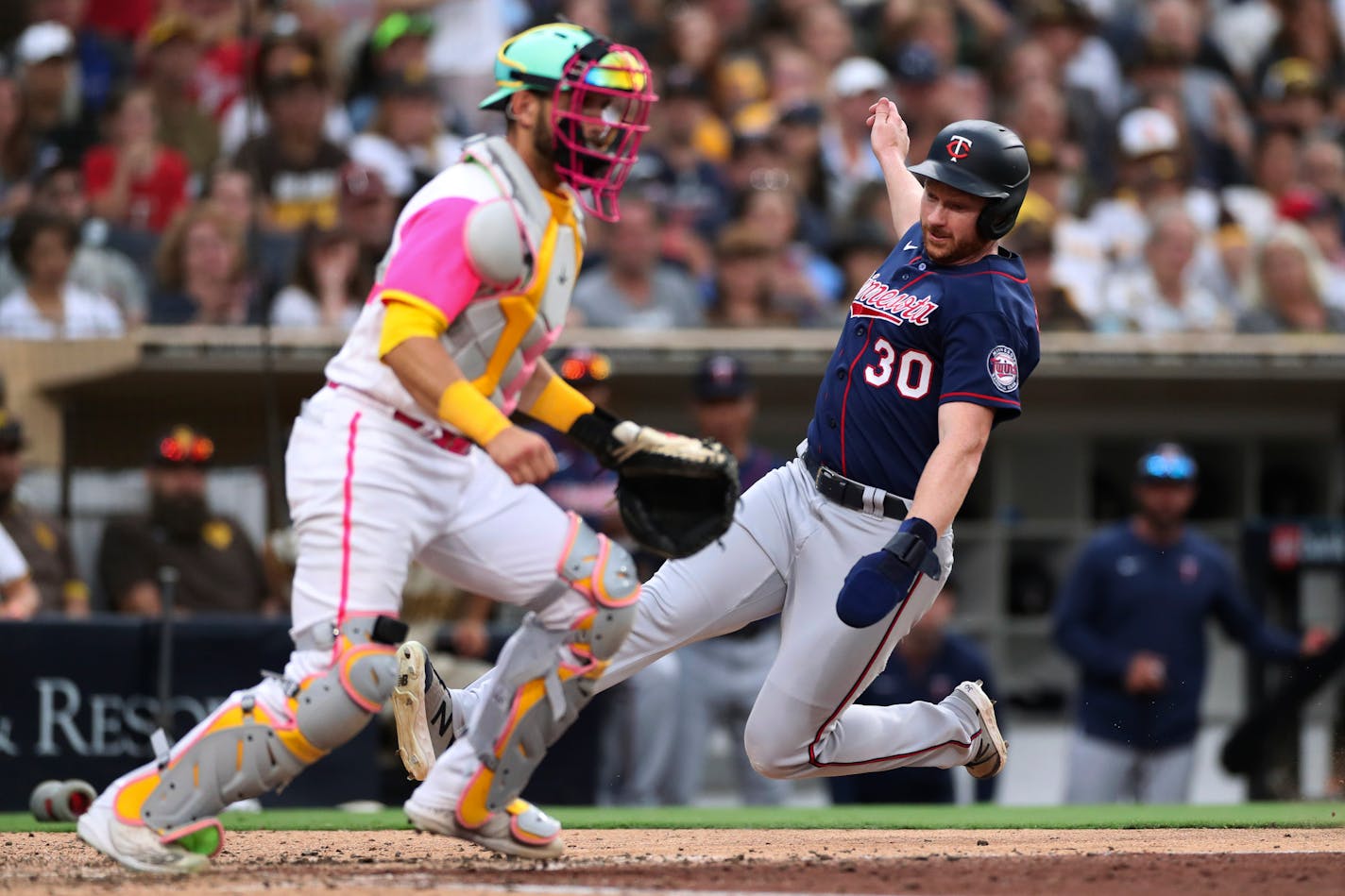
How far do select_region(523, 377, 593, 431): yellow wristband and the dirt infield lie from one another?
1114 millimetres

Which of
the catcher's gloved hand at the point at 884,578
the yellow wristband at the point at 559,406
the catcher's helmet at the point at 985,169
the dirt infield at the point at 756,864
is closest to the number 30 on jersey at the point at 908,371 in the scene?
the catcher's helmet at the point at 985,169

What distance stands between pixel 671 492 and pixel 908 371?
851 millimetres

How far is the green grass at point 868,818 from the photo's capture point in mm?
6605

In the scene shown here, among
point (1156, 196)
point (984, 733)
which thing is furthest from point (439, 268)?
point (1156, 196)

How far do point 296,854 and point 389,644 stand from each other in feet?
4.03

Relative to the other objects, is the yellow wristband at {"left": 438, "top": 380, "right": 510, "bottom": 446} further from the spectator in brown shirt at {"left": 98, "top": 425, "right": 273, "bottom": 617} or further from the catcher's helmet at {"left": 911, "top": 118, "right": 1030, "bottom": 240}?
the spectator in brown shirt at {"left": 98, "top": 425, "right": 273, "bottom": 617}

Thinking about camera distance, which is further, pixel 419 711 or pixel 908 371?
pixel 908 371

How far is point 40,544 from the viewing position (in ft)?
27.3

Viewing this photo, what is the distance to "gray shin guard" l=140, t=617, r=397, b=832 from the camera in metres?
4.41

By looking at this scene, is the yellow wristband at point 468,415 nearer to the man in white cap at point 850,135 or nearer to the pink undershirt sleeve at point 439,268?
the pink undershirt sleeve at point 439,268

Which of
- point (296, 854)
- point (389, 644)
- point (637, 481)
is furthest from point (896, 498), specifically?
point (296, 854)

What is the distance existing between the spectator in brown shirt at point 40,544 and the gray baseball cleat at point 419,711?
343 centimetres

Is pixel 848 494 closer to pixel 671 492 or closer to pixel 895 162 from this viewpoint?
pixel 671 492

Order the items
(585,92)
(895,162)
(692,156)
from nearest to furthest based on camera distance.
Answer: (585,92)
(895,162)
(692,156)
